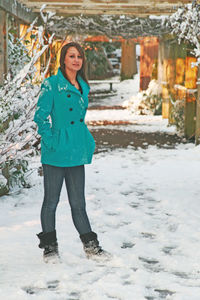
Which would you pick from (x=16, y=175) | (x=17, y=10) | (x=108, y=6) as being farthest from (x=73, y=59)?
(x=108, y=6)

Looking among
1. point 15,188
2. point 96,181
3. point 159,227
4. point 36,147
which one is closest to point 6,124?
point 36,147

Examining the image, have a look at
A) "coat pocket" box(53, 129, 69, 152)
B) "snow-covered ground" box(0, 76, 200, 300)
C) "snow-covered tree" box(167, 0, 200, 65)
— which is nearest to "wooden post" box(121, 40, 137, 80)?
"snow-covered tree" box(167, 0, 200, 65)

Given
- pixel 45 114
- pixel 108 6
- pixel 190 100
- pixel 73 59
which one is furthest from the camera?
pixel 190 100

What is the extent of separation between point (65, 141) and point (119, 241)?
1.28m

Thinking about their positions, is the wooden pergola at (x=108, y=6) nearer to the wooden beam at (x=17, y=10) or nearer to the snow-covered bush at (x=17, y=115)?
the wooden beam at (x=17, y=10)

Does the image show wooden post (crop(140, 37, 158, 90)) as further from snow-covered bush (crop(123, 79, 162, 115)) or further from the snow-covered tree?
the snow-covered tree

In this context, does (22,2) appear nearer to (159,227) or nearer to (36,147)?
(36,147)

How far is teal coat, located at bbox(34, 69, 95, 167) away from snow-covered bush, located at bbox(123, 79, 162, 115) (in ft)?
40.9

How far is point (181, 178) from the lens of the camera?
23.5 ft

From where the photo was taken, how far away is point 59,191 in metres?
3.83

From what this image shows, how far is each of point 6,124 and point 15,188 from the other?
3.16ft

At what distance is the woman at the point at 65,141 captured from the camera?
368cm

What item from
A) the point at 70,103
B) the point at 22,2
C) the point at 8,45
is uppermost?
the point at 22,2

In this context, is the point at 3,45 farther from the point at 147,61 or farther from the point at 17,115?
the point at 147,61
